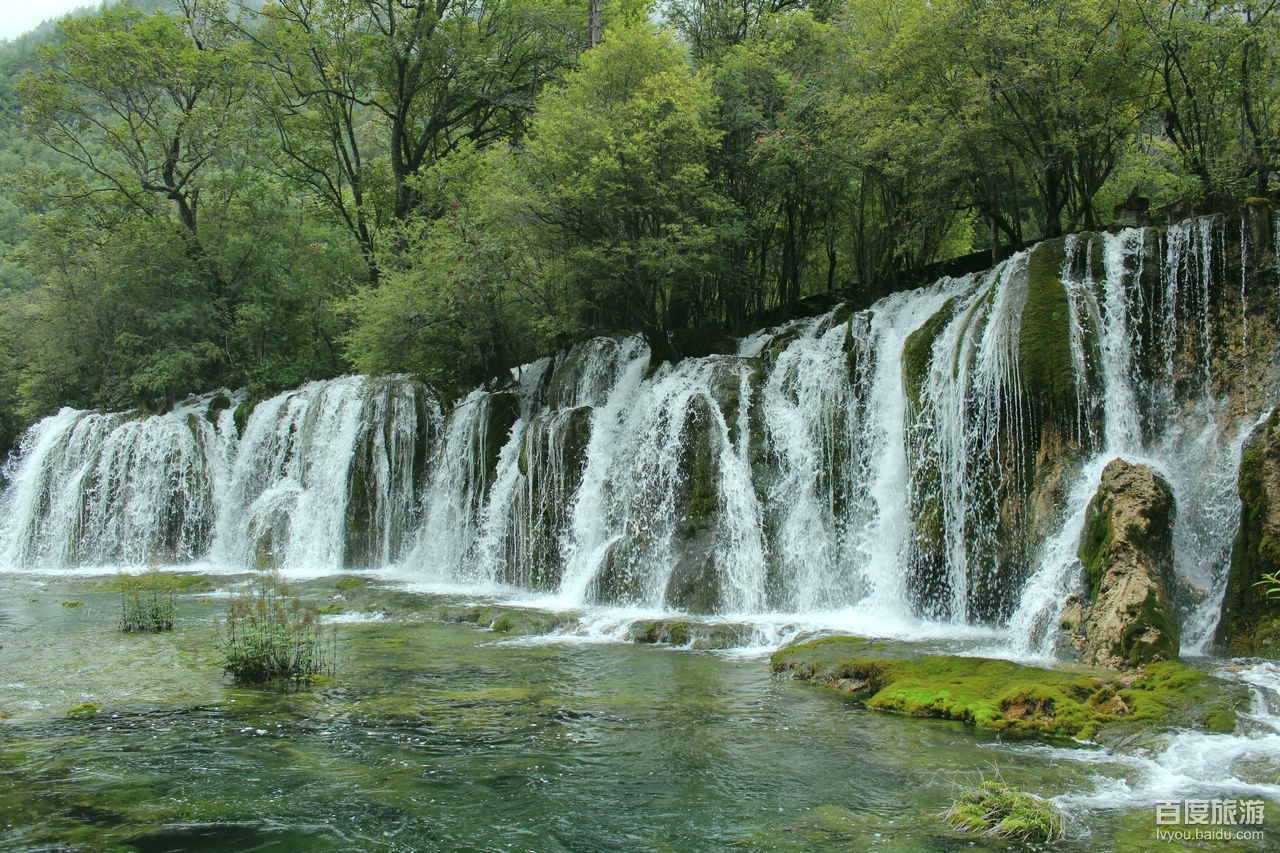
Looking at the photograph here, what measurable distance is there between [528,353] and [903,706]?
18.6 meters

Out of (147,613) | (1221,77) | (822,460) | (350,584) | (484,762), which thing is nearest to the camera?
(484,762)

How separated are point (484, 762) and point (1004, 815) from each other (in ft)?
11.8

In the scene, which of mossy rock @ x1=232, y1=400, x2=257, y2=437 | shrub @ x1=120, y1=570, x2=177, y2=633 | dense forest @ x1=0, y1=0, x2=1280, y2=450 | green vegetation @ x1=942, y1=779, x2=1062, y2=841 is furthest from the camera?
mossy rock @ x1=232, y1=400, x2=257, y2=437

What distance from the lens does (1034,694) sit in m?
7.26

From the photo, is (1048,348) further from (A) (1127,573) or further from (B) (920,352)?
(A) (1127,573)

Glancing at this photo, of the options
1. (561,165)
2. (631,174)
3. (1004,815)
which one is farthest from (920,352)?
(1004,815)

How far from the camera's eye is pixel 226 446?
25.9 metres

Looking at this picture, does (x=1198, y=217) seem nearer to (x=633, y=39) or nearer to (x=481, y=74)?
(x=633, y=39)

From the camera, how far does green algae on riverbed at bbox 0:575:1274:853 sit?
5.12 meters

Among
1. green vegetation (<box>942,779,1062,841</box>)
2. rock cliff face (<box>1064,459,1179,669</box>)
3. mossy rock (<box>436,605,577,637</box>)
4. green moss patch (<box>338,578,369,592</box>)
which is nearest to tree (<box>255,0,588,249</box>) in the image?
green moss patch (<box>338,578,369,592</box>)

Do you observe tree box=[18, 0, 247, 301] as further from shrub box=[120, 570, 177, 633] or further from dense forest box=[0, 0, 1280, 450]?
shrub box=[120, 570, 177, 633]

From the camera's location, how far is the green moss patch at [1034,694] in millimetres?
6785

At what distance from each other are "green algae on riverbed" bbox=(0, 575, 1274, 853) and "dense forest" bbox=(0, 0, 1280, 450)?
1056cm

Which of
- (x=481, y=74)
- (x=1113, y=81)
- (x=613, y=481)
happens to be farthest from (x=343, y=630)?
(x=481, y=74)
